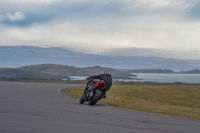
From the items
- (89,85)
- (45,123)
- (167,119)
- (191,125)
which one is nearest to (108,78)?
(89,85)

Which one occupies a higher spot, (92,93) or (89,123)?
(92,93)

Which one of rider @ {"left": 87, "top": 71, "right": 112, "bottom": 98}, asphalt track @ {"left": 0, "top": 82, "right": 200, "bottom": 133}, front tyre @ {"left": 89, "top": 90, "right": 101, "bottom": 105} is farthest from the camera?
rider @ {"left": 87, "top": 71, "right": 112, "bottom": 98}

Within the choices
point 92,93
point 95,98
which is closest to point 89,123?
point 95,98

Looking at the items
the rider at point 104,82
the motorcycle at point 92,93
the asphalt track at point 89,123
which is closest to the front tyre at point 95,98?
the motorcycle at point 92,93

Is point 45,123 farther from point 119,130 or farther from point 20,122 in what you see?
point 119,130

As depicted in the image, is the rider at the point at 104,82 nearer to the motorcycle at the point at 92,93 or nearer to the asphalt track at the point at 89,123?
the motorcycle at the point at 92,93

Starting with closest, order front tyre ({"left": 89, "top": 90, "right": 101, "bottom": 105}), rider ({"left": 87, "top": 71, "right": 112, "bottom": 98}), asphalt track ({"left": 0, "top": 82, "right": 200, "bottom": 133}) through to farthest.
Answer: asphalt track ({"left": 0, "top": 82, "right": 200, "bottom": 133})
front tyre ({"left": 89, "top": 90, "right": 101, "bottom": 105})
rider ({"left": 87, "top": 71, "right": 112, "bottom": 98})

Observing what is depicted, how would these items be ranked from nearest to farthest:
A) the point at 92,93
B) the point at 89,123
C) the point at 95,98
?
1. the point at 89,123
2. the point at 95,98
3. the point at 92,93

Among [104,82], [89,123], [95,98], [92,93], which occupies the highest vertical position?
[104,82]

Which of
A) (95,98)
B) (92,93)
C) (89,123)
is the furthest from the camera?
(92,93)

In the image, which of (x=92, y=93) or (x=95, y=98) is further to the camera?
(x=92, y=93)

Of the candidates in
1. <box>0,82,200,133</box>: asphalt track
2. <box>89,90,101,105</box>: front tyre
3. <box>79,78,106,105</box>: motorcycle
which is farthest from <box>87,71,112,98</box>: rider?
<box>0,82,200,133</box>: asphalt track

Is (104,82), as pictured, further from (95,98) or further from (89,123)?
(89,123)

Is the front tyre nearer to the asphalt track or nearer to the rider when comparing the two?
the rider
